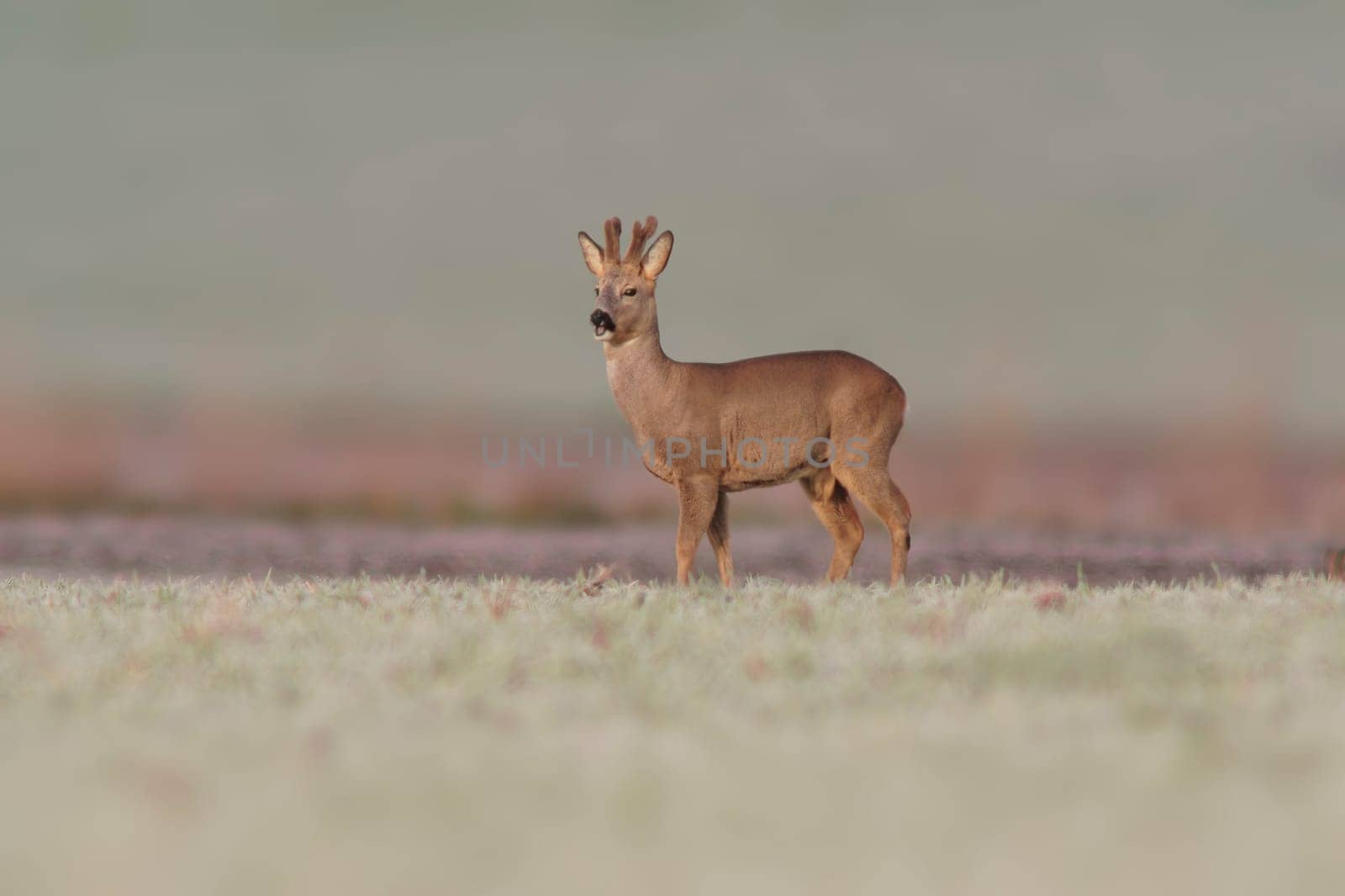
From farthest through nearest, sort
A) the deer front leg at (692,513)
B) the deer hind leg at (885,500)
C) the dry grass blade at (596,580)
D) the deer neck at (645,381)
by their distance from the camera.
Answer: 1. the deer neck at (645,381)
2. the deer hind leg at (885,500)
3. the deer front leg at (692,513)
4. the dry grass blade at (596,580)

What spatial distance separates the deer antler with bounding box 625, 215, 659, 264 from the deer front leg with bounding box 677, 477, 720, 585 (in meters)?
1.51

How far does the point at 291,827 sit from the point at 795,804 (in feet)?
4.34

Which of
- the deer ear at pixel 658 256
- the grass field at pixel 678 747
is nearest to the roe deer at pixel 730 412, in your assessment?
the deer ear at pixel 658 256

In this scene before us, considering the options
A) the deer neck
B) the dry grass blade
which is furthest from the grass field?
the deer neck

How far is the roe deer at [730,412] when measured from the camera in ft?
28.7

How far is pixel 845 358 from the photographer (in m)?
9.04

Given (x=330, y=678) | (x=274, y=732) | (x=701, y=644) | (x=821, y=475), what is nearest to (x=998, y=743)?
(x=701, y=644)

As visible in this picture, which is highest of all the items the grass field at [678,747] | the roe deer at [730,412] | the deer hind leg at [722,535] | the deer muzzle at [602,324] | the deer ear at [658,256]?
the deer ear at [658,256]

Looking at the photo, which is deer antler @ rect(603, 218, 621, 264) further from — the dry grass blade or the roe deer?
the dry grass blade

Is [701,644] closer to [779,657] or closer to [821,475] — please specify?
[779,657]

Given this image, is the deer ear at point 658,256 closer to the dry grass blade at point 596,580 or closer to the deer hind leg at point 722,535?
the deer hind leg at point 722,535

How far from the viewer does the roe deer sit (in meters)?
8.74

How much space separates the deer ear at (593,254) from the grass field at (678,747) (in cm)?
257

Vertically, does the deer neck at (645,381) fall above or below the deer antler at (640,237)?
below
